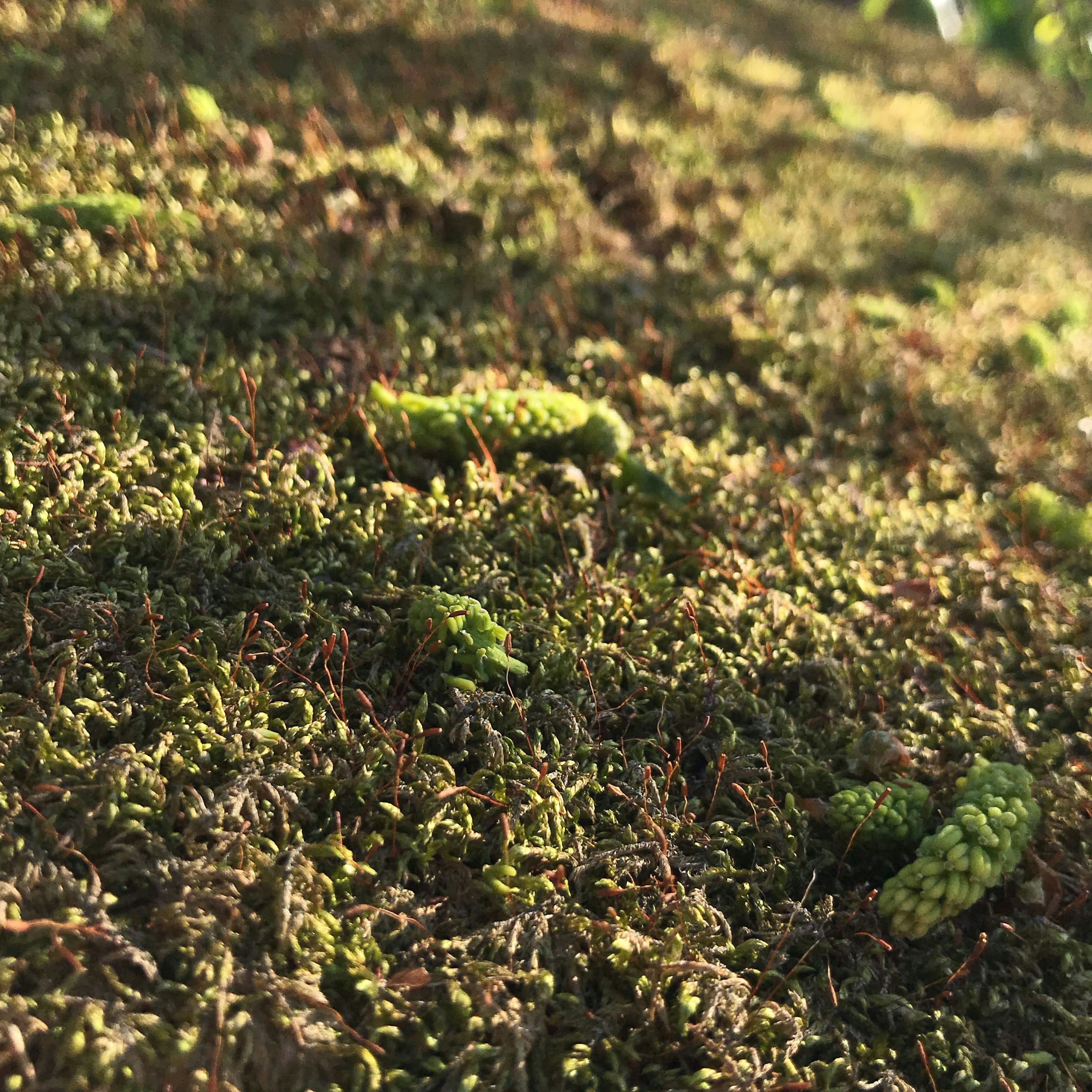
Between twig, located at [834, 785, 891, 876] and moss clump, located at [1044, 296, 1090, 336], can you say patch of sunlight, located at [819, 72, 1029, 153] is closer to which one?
moss clump, located at [1044, 296, 1090, 336]

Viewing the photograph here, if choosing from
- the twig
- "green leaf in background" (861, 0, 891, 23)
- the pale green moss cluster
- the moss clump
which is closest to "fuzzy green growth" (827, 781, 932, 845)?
the twig

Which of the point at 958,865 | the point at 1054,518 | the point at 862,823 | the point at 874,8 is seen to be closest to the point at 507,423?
the point at 862,823

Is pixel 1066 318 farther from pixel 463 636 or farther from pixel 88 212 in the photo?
pixel 88 212

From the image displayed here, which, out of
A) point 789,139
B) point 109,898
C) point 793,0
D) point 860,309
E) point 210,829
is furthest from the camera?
point 793,0

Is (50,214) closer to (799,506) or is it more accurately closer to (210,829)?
(210,829)


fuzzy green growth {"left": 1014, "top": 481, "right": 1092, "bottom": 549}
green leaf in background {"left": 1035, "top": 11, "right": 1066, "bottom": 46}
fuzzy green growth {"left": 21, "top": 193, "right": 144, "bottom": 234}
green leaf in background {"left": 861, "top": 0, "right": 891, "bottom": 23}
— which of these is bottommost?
fuzzy green growth {"left": 1014, "top": 481, "right": 1092, "bottom": 549}

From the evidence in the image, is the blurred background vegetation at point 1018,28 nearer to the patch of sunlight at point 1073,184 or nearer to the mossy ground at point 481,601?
the patch of sunlight at point 1073,184

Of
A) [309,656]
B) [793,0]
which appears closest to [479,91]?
[309,656]
